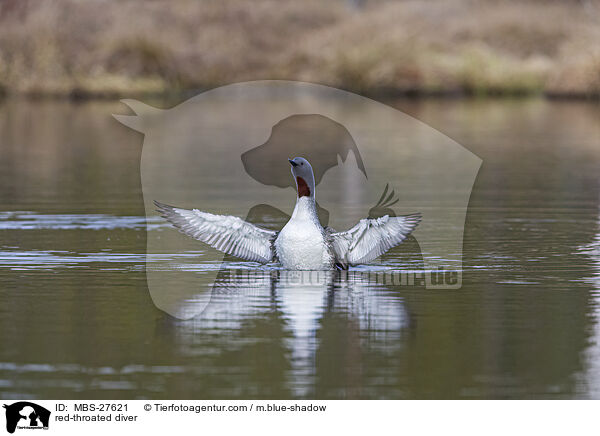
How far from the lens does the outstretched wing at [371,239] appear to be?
33.0 feet

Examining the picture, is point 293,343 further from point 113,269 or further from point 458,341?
point 113,269

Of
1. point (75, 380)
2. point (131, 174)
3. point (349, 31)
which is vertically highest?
point (349, 31)

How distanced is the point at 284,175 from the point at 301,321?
11.2 metres

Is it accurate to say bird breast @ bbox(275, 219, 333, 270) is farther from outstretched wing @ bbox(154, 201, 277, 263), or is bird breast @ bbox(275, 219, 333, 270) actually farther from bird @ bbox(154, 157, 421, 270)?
outstretched wing @ bbox(154, 201, 277, 263)

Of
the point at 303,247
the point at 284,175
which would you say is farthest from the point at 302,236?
the point at 284,175

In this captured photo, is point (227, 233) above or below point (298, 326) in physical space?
above

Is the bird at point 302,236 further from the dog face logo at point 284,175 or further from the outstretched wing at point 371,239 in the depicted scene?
the dog face logo at point 284,175

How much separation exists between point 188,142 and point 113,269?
15350 mm

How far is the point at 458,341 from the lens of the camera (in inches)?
304

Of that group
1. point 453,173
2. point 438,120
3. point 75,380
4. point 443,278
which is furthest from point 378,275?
point 438,120
